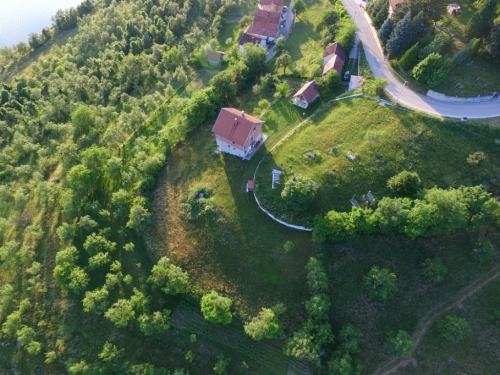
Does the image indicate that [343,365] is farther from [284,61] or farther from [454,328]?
[284,61]

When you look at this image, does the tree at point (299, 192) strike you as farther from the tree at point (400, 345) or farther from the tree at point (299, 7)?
the tree at point (299, 7)

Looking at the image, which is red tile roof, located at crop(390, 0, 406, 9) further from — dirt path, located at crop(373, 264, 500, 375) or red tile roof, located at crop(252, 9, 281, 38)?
dirt path, located at crop(373, 264, 500, 375)

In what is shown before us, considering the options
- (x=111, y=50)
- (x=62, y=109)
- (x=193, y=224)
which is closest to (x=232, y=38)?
(x=111, y=50)

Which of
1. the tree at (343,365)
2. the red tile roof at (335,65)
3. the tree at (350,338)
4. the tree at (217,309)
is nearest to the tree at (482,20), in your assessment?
the red tile roof at (335,65)

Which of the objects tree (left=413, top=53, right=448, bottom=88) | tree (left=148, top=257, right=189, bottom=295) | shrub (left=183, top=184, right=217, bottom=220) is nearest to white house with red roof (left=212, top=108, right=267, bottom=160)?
shrub (left=183, top=184, right=217, bottom=220)

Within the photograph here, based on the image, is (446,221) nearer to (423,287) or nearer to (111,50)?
(423,287)

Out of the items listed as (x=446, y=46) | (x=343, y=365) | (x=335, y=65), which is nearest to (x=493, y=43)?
(x=446, y=46)
